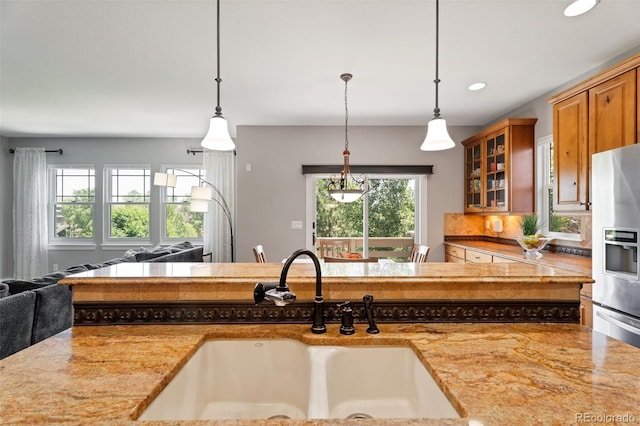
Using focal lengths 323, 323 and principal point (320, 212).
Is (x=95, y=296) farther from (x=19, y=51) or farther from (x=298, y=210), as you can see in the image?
(x=298, y=210)

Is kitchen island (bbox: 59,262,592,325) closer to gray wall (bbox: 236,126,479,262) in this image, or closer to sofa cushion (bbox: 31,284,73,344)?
sofa cushion (bbox: 31,284,73,344)

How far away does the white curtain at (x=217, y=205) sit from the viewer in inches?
215

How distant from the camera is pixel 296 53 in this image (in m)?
2.61

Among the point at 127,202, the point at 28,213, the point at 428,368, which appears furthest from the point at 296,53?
the point at 28,213

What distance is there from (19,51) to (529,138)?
5.01 metres

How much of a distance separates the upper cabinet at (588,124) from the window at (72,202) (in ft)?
22.4

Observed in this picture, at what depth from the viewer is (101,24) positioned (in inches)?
89.1

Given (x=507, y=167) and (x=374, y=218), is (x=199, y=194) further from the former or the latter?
(x=507, y=167)

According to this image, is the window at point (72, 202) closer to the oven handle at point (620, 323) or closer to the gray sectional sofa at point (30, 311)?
the gray sectional sofa at point (30, 311)

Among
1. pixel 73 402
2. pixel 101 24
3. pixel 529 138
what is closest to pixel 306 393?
pixel 73 402

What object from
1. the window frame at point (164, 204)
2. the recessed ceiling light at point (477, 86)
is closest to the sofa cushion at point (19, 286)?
the window frame at point (164, 204)

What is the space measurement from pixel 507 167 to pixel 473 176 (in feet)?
2.55

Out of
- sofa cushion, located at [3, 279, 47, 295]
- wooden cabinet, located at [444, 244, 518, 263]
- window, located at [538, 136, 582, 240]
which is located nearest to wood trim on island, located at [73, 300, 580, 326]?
sofa cushion, located at [3, 279, 47, 295]

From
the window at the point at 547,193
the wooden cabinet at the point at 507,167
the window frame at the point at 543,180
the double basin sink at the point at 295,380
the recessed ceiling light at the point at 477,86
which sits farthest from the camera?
the wooden cabinet at the point at 507,167
